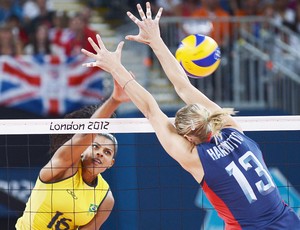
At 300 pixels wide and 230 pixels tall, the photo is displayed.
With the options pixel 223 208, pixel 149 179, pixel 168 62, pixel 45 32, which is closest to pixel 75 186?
pixel 168 62

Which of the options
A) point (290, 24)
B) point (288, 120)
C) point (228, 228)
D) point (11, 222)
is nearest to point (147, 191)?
point (11, 222)

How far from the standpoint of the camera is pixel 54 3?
1530cm

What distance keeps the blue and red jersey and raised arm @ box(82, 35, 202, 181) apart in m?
0.10

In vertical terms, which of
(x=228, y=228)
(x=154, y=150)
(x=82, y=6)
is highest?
(x=82, y=6)

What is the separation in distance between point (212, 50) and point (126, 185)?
3.20m

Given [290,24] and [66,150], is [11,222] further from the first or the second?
[290,24]

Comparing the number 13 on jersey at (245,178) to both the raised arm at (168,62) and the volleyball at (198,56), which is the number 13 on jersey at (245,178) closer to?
the raised arm at (168,62)

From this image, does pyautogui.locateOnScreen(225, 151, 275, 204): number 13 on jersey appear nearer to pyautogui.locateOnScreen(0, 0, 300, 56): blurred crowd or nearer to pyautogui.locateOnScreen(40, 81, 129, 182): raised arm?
pyautogui.locateOnScreen(40, 81, 129, 182): raised arm

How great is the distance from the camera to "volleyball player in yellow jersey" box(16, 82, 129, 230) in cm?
600

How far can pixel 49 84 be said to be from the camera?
11.9m

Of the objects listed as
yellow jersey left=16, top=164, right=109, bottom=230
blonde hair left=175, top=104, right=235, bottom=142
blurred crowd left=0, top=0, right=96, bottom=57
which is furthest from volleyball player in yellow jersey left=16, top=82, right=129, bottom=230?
blurred crowd left=0, top=0, right=96, bottom=57

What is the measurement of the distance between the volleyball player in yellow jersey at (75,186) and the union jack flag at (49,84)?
5554mm

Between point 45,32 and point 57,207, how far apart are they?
719cm

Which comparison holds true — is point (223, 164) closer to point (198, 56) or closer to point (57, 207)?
point (57, 207)
